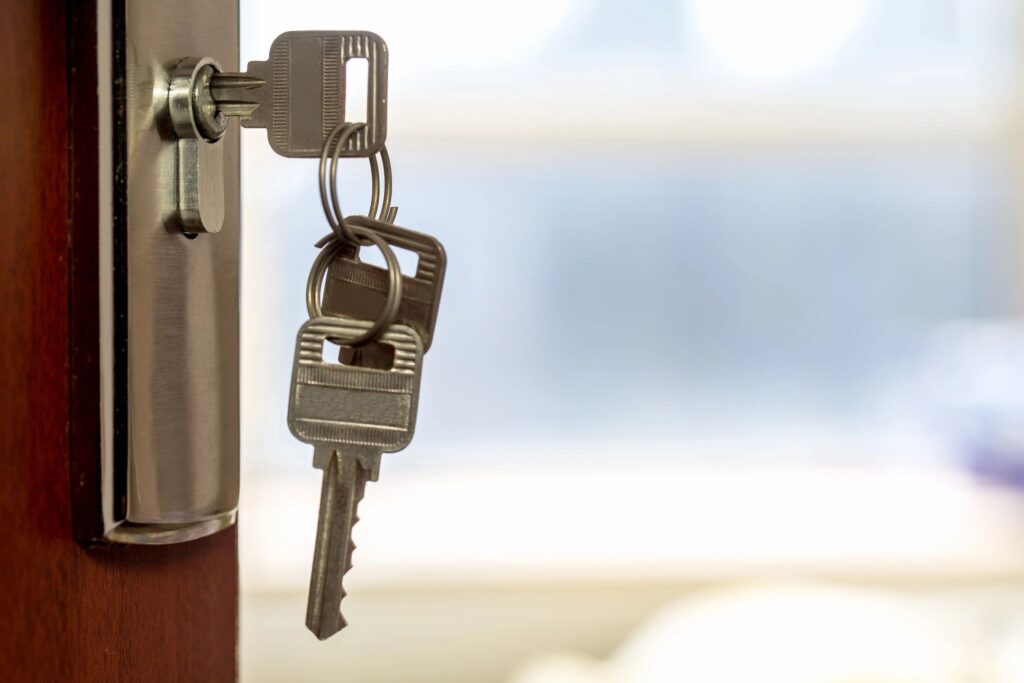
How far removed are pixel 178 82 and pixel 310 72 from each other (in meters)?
0.04

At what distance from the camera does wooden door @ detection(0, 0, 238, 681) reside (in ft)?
0.80

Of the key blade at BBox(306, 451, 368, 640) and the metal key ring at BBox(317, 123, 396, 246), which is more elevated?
the metal key ring at BBox(317, 123, 396, 246)

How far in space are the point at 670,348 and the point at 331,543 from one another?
811mm

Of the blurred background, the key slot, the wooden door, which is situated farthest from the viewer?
the blurred background

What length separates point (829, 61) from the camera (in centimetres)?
109

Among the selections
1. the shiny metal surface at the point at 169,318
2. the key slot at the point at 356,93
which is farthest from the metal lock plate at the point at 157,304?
the key slot at the point at 356,93

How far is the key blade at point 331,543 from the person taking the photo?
292 mm

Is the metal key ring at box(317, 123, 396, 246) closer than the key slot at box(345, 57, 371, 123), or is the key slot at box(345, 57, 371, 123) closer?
the metal key ring at box(317, 123, 396, 246)

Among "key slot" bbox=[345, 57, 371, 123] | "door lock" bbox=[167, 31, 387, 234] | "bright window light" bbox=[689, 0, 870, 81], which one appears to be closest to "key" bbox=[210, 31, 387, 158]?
"door lock" bbox=[167, 31, 387, 234]

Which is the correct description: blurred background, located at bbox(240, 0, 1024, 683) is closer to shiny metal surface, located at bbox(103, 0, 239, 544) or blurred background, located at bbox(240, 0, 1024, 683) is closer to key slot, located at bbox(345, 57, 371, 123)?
key slot, located at bbox(345, 57, 371, 123)

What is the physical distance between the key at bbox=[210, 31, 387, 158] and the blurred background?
2.37 ft

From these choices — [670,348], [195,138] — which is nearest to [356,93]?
[670,348]

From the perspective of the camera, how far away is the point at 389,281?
0.29 metres

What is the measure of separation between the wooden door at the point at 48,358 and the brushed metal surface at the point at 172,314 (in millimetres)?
12
